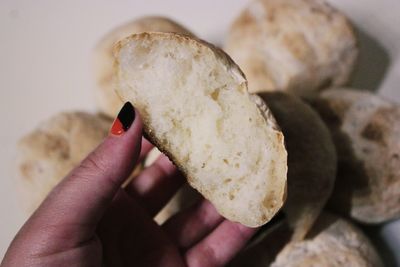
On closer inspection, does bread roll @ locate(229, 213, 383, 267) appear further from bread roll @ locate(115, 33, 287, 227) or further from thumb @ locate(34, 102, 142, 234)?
thumb @ locate(34, 102, 142, 234)

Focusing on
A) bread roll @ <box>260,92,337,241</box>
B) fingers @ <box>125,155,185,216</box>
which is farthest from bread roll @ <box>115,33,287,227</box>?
fingers @ <box>125,155,185,216</box>

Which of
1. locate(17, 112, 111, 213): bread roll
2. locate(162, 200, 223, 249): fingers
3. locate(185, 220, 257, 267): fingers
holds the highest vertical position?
locate(17, 112, 111, 213): bread roll

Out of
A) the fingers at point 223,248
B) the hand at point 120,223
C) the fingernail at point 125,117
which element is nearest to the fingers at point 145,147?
the hand at point 120,223

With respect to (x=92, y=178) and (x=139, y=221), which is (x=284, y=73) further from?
(x=92, y=178)

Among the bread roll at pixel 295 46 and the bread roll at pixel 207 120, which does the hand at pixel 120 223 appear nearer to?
the bread roll at pixel 207 120

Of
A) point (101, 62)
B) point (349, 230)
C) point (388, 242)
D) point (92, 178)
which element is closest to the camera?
point (92, 178)

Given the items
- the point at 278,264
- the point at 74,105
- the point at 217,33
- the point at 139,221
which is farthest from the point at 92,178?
the point at 217,33
